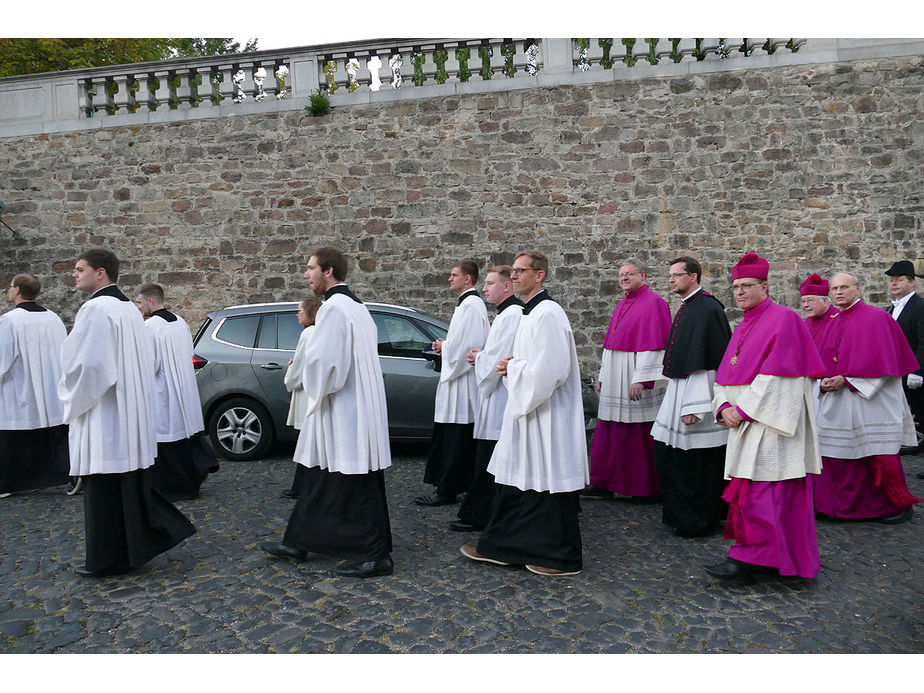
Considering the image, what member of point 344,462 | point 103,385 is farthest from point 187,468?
point 344,462

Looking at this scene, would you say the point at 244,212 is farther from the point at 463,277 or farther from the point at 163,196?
the point at 463,277

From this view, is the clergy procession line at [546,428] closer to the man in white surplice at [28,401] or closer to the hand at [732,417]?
the hand at [732,417]

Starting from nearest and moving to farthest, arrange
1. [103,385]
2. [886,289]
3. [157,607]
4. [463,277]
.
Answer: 1. [157,607]
2. [103,385]
3. [463,277]
4. [886,289]

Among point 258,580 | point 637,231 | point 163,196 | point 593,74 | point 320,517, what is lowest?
point 258,580

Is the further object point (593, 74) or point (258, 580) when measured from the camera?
point (593, 74)

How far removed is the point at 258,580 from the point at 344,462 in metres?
0.84

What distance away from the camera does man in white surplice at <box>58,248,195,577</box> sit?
4.11m

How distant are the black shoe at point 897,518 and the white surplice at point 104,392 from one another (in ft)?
16.9

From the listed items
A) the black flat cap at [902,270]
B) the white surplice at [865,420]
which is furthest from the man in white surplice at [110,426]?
the black flat cap at [902,270]

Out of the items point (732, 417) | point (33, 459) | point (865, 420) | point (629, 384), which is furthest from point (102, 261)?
point (865, 420)

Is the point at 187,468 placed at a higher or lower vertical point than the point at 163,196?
lower

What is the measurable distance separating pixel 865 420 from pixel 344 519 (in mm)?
3980

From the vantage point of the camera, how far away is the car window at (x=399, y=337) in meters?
7.58

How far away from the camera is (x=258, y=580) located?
Answer: 4160 millimetres
